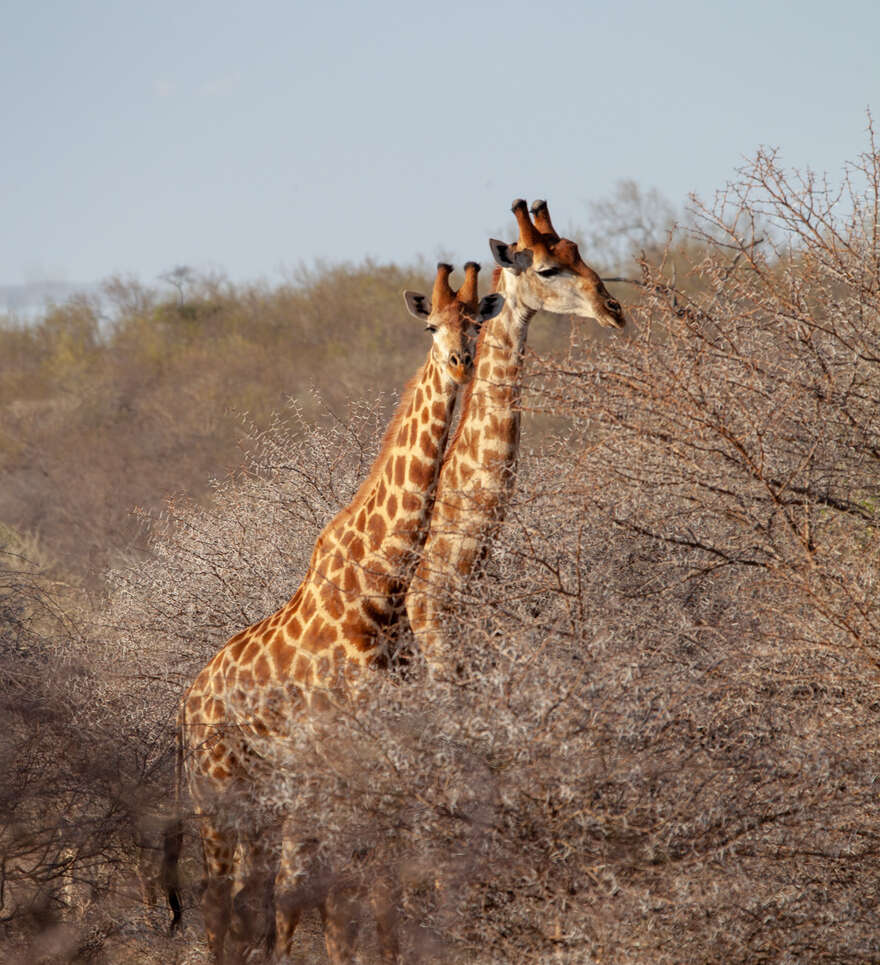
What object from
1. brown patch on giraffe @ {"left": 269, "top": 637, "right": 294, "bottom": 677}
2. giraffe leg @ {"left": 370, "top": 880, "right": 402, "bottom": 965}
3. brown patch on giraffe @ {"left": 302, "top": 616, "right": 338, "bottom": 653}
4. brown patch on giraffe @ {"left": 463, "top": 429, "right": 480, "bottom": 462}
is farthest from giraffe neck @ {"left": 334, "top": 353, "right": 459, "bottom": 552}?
giraffe leg @ {"left": 370, "top": 880, "right": 402, "bottom": 965}

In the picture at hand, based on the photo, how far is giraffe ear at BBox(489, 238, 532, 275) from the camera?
556cm

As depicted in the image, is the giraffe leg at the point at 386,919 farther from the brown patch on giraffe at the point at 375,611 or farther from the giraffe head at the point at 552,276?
the giraffe head at the point at 552,276

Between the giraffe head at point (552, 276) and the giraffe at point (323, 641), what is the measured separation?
20cm

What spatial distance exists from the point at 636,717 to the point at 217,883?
2.11 m

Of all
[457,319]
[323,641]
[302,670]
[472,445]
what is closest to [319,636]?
[323,641]

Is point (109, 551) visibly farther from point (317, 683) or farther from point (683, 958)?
point (683, 958)

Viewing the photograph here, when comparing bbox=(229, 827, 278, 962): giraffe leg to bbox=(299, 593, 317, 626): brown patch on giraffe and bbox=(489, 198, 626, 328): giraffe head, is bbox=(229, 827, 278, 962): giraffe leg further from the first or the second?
bbox=(489, 198, 626, 328): giraffe head

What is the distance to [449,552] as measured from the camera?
512 cm

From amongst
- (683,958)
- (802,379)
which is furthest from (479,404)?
(683,958)

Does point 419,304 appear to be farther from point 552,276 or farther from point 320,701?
point 320,701

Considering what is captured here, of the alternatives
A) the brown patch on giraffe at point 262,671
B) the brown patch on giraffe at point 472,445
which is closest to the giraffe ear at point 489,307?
the brown patch on giraffe at point 472,445

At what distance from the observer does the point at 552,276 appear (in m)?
5.52

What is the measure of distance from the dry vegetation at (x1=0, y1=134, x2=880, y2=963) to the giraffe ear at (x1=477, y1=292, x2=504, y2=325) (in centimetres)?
36

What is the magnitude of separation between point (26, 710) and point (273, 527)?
2.34 m
